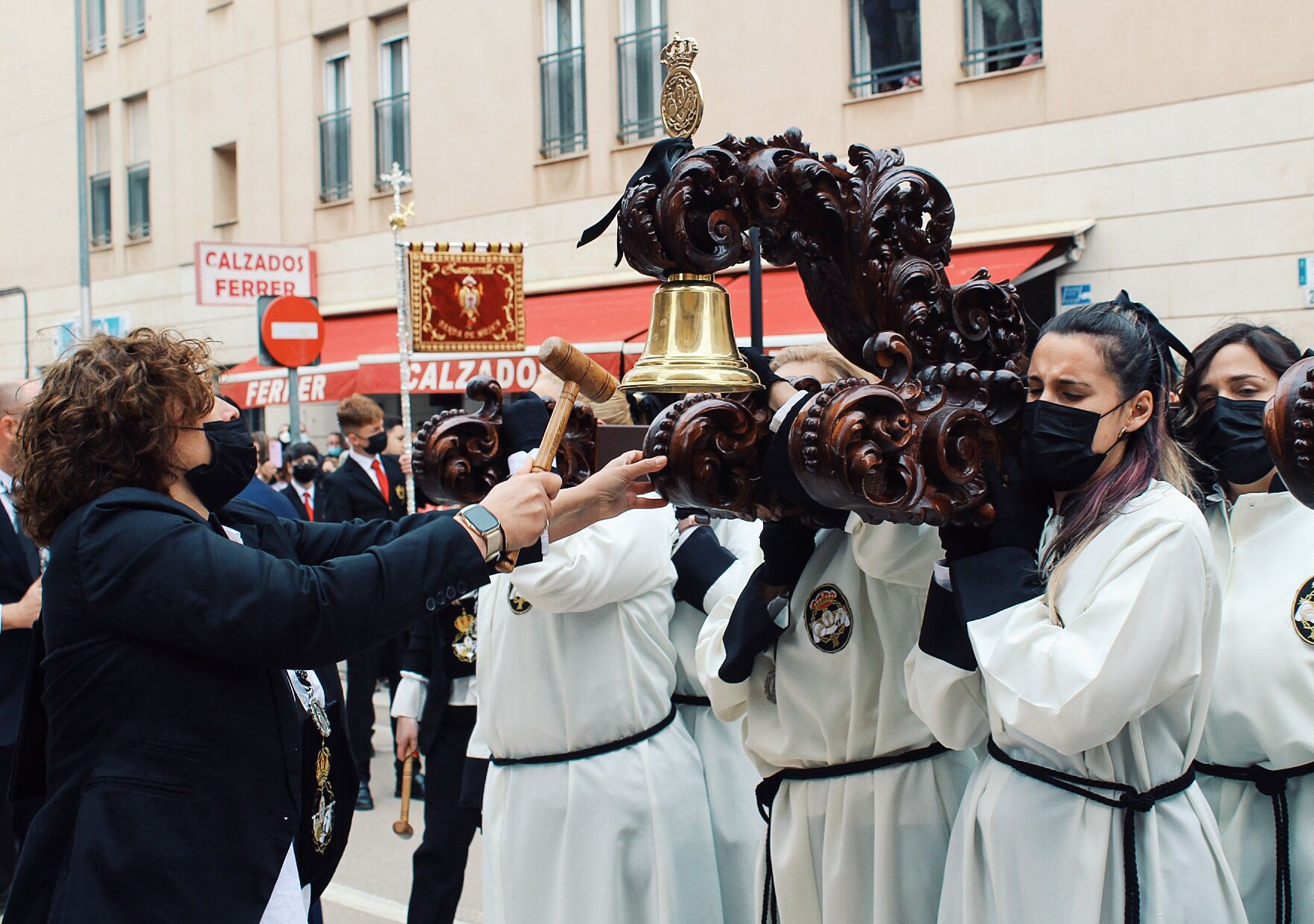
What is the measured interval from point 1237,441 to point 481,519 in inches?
69.9

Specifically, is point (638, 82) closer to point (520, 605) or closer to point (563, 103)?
point (563, 103)

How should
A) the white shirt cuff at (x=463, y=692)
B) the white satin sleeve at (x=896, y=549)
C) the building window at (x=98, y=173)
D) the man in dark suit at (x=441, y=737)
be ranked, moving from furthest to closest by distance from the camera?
the building window at (x=98, y=173) → the white shirt cuff at (x=463, y=692) → the man in dark suit at (x=441, y=737) → the white satin sleeve at (x=896, y=549)

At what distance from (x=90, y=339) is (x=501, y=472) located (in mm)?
1068

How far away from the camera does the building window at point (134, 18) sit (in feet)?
62.2

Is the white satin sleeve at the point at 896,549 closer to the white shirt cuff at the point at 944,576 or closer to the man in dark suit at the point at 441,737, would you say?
the white shirt cuff at the point at 944,576

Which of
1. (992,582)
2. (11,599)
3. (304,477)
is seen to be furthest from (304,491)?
(992,582)

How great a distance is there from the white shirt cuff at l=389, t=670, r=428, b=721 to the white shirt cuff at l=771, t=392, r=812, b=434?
2.80m

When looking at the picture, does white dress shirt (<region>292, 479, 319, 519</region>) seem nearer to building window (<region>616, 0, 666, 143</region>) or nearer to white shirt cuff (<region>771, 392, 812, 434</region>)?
building window (<region>616, 0, 666, 143</region>)

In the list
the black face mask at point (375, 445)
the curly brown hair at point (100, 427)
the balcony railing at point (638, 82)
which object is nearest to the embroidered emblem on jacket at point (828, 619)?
the curly brown hair at point (100, 427)

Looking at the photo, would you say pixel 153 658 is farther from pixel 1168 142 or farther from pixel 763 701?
pixel 1168 142

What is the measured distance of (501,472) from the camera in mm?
3273

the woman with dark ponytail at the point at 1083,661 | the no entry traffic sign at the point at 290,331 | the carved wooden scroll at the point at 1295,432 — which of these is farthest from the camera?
the no entry traffic sign at the point at 290,331

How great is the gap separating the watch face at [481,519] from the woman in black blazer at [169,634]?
17mm

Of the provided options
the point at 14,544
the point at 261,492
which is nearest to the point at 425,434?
the point at 14,544
